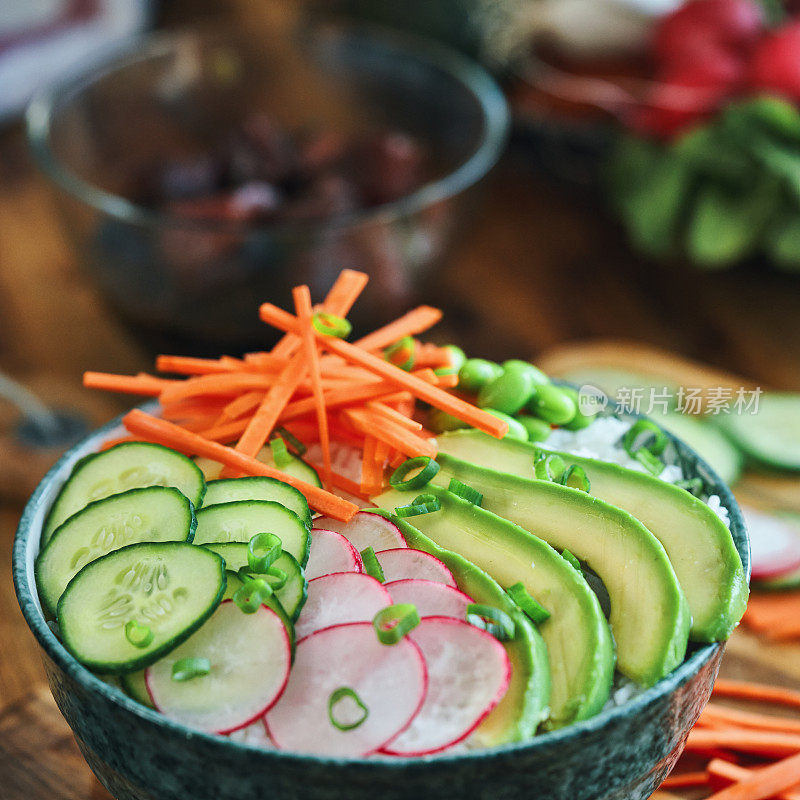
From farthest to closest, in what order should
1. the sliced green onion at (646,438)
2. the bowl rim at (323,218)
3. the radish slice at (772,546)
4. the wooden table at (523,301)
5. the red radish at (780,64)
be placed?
the red radish at (780,64)
the wooden table at (523,301)
the bowl rim at (323,218)
the radish slice at (772,546)
the sliced green onion at (646,438)

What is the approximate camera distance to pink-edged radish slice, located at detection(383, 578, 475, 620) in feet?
3.58

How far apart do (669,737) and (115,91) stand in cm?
249

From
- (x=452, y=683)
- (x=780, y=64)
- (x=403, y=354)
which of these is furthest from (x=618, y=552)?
(x=780, y=64)

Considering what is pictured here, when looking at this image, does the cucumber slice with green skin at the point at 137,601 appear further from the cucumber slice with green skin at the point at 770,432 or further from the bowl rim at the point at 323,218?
the cucumber slice with green skin at the point at 770,432

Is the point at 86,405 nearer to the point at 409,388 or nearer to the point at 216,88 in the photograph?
the point at 216,88

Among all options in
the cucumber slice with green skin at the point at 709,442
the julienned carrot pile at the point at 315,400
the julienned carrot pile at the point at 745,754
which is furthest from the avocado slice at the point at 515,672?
the cucumber slice with green skin at the point at 709,442

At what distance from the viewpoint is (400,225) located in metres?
2.41

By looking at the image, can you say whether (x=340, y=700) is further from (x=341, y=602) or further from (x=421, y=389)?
(x=421, y=389)

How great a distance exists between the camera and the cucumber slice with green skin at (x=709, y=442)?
7.06ft

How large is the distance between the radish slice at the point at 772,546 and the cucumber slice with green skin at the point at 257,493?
1.05 meters

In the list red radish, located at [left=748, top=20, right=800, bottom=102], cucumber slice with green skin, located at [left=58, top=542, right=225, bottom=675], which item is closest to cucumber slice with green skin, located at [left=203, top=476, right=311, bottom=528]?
cucumber slice with green skin, located at [left=58, top=542, right=225, bottom=675]

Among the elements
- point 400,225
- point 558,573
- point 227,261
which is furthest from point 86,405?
point 558,573

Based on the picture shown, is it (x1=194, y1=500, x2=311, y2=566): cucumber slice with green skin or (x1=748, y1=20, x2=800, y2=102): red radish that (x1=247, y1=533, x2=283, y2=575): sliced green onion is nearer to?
(x1=194, y1=500, x2=311, y2=566): cucumber slice with green skin

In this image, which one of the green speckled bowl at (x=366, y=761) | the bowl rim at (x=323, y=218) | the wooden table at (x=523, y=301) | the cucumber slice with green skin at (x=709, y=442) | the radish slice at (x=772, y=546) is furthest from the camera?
the wooden table at (x=523, y=301)
